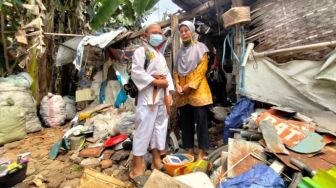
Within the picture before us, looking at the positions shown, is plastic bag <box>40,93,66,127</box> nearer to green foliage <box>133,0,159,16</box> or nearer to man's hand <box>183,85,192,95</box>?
green foliage <box>133,0,159,16</box>

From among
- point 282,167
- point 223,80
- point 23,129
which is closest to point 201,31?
point 223,80

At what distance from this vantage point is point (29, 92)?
6707 millimetres

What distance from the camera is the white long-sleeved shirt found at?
3494 mm

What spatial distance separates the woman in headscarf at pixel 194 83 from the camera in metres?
3.87

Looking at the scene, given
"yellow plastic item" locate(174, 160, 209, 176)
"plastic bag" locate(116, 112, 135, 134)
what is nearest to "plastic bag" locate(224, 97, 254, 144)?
"yellow plastic item" locate(174, 160, 209, 176)

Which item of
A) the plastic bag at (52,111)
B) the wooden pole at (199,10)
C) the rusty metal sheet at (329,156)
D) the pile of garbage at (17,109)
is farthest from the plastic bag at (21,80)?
the rusty metal sheet at (329,156)

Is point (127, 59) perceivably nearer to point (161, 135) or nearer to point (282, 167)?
point (161, 135)

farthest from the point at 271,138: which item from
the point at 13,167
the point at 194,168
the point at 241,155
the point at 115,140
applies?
the point at 13,167

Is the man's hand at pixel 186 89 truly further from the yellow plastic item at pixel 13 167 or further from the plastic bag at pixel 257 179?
the yellow plastic item at pixel 13 167

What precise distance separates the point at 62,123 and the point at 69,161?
2890 mm

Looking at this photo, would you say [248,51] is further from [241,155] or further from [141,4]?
[141,4]

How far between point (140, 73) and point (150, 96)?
33 centimetres

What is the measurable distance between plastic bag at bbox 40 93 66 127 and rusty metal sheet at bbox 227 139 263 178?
17.4 feet

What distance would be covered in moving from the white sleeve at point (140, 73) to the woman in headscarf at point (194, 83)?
2.17ft
